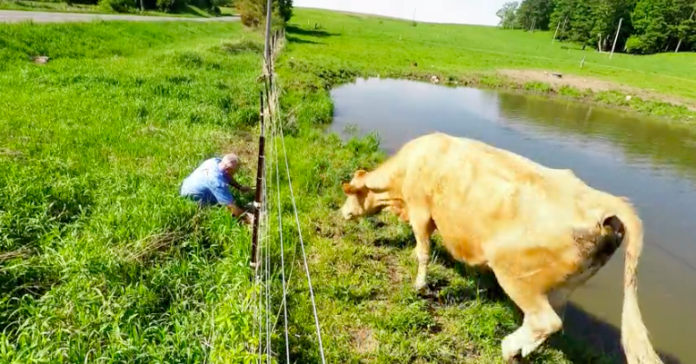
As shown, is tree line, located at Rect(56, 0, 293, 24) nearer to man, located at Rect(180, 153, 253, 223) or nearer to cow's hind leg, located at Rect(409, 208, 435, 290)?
man, located at Rect(180, 153, 253, 223)

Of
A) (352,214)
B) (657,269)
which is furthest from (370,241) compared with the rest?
(657,269)

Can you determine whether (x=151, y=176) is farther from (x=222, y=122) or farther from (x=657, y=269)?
(x=657, y=269)

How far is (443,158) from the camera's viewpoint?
5.66 metres

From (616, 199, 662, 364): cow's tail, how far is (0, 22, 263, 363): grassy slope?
320 centimetres

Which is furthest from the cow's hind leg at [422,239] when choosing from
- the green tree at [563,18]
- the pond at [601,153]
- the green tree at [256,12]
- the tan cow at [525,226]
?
the green tree at [563,18]

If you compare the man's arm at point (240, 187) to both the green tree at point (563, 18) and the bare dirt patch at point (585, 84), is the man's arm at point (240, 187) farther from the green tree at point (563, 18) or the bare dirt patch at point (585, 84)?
the green tree at point (563, 18)

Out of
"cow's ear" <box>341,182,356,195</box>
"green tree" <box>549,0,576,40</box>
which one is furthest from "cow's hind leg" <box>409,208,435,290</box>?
"green tree" <box>549,0,576,40</box>

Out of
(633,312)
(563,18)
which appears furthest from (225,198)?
(563,18)

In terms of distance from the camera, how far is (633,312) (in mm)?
3850

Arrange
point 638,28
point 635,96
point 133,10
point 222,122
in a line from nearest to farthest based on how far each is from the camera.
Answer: point 222,122, point 635,96, point 133,10, point 638,28

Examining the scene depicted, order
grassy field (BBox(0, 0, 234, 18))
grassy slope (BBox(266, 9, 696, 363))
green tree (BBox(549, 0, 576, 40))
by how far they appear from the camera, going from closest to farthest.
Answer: grassy slope (BBox(266, 9, 696, 363)) < grassy field (BBox(0, 0, 234, 18)) < green tree (BBox(549, 0, 576, 40))

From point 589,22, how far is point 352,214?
87.8m

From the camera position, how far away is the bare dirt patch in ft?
97.9

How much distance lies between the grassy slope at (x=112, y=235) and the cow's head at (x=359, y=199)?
1.77m
